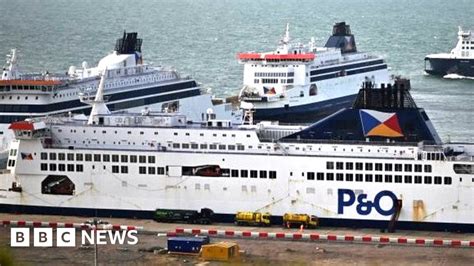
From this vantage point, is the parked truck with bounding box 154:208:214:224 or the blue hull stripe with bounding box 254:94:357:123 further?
the blue hull stripe with bounding box 254:94:357:123

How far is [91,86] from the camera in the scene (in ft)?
252

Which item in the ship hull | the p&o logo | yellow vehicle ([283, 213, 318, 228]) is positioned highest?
the ship hull

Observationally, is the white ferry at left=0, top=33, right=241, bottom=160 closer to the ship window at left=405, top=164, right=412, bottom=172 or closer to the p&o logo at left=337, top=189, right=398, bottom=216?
the p&o logo at left=337, top=189, right=398, bottom=216

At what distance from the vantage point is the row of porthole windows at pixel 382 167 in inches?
2267

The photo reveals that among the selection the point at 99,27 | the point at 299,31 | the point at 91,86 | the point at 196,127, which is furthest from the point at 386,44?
the point at 196,127

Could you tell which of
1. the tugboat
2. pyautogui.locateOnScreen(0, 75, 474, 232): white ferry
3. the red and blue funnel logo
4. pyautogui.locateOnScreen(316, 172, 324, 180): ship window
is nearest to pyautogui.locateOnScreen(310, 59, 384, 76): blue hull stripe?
the tugboat

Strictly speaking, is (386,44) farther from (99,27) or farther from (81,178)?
(81,178)

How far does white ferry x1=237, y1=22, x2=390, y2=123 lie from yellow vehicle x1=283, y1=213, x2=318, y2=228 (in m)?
31.6

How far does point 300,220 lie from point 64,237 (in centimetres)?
775

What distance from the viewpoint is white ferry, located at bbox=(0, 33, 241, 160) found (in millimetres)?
72938

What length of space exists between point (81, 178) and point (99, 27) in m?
115

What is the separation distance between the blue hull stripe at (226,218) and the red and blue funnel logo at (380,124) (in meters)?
3.11

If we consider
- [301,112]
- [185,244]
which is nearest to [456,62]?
[301,112]

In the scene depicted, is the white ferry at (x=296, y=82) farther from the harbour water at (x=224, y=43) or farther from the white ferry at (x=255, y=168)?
the white ferry at (x=255, y=168)
